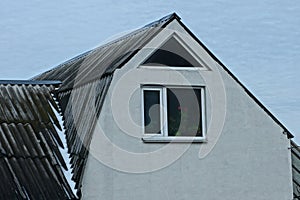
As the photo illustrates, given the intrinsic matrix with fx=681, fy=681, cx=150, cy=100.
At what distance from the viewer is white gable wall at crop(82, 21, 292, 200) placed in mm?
12133

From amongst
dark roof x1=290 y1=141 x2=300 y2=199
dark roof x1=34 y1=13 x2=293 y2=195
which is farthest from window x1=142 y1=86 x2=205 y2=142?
dark roof x1=290 y1=141 x2=300 y2=199

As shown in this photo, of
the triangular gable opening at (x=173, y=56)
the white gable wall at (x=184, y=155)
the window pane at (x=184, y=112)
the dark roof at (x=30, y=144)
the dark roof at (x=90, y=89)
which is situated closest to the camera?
the dark roof at (x=30, y=144)

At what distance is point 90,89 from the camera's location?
13211 millimetres

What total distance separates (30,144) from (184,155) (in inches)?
112

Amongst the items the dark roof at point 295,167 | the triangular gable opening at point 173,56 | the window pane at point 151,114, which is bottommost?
the dark roof at point 295,167

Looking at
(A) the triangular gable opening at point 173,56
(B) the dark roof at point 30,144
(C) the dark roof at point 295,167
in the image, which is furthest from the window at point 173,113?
(C) the dark roof at point 295,167

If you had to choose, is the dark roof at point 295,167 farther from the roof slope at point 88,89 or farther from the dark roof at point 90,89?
the roof slope at point 88,89

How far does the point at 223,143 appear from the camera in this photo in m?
12.8

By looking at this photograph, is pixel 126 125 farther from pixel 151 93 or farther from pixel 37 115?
pixel 37 115

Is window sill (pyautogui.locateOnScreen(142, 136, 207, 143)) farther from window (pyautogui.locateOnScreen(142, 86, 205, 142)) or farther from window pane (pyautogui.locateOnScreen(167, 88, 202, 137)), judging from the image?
window pane (pyautogui.locateOnScreen(167, 88, 202, 137))

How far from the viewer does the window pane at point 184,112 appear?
12672mm

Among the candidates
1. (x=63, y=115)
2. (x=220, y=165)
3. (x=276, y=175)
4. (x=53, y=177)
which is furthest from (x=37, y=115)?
(x=276, y=175)

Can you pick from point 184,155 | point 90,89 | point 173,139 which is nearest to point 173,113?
point 173,139

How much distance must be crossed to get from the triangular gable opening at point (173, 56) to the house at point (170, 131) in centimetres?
2
